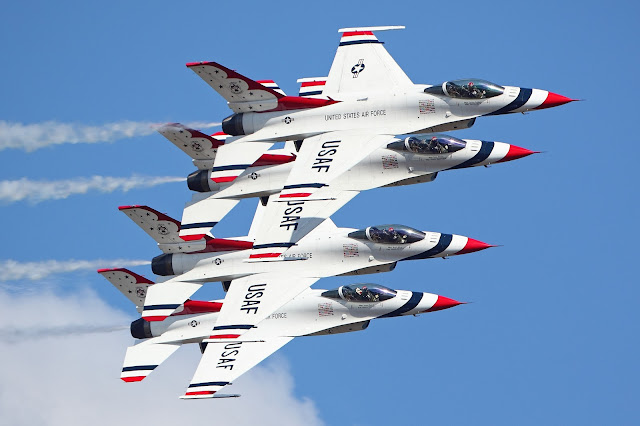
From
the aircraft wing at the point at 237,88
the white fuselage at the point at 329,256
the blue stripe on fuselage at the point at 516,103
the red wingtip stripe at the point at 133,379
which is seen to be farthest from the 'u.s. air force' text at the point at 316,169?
the red wingtip stripe at the point at 133,379

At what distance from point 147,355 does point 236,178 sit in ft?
28.8

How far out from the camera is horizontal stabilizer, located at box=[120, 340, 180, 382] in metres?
83.6

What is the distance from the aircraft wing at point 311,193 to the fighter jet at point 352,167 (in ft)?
1.52

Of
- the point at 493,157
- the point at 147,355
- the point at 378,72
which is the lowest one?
the point at 147,355

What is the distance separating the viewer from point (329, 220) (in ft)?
276

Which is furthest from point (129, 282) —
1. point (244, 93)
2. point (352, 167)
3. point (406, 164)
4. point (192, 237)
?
point (406, 164)

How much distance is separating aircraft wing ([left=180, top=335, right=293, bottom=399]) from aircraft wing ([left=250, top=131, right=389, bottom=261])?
3849 mm

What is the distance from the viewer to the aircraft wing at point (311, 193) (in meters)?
81.9

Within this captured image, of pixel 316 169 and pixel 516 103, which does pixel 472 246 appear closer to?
pixel 516 103

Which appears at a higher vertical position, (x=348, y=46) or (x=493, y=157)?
(x=348, y=46)

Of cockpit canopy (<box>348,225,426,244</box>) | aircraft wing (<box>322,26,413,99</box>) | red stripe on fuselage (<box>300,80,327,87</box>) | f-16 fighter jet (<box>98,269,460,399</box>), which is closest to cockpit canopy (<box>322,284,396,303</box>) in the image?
f-16 fighter jet (<box>98,269,460,399</box>)

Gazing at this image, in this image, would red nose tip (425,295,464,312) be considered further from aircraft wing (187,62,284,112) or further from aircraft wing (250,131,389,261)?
aircraft wing (187,62,284,112)

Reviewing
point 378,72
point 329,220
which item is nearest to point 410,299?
point 329,220

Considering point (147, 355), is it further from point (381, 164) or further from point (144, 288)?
point (381, 164)
